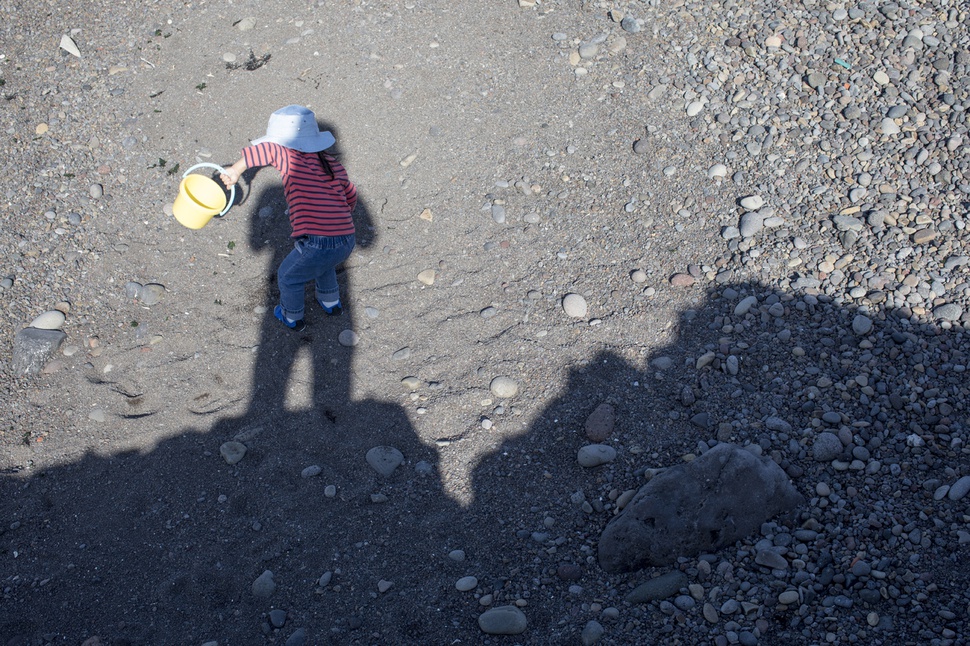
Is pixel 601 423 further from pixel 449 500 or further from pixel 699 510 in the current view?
pixel 449 500

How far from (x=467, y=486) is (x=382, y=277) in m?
1.79

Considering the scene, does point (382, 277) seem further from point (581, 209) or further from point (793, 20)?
point (793, 20)

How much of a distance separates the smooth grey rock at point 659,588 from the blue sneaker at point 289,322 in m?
2.77

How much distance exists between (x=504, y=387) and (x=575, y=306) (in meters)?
0.77

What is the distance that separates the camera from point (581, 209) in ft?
18.6

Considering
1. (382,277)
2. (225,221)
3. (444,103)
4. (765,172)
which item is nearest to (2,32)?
(225,221)

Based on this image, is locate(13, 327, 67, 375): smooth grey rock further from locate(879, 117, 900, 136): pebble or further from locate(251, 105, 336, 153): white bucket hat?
locate(879, 117, 900, 136): pebble

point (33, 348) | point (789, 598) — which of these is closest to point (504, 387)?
point (789, 598)

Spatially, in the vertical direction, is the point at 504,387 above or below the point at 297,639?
above

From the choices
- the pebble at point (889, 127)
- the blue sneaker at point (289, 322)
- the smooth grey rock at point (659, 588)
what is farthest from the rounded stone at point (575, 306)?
the pebble at point (889, 127)

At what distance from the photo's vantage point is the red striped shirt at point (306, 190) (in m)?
4.68

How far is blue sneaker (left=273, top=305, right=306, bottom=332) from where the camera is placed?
17.0ft

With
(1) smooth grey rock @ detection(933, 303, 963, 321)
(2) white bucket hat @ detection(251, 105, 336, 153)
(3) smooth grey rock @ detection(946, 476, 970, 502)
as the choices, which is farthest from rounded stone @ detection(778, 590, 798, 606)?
(2) white bucket hat @ detection(251, 105, 336, 153)

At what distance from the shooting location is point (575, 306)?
200 inches
